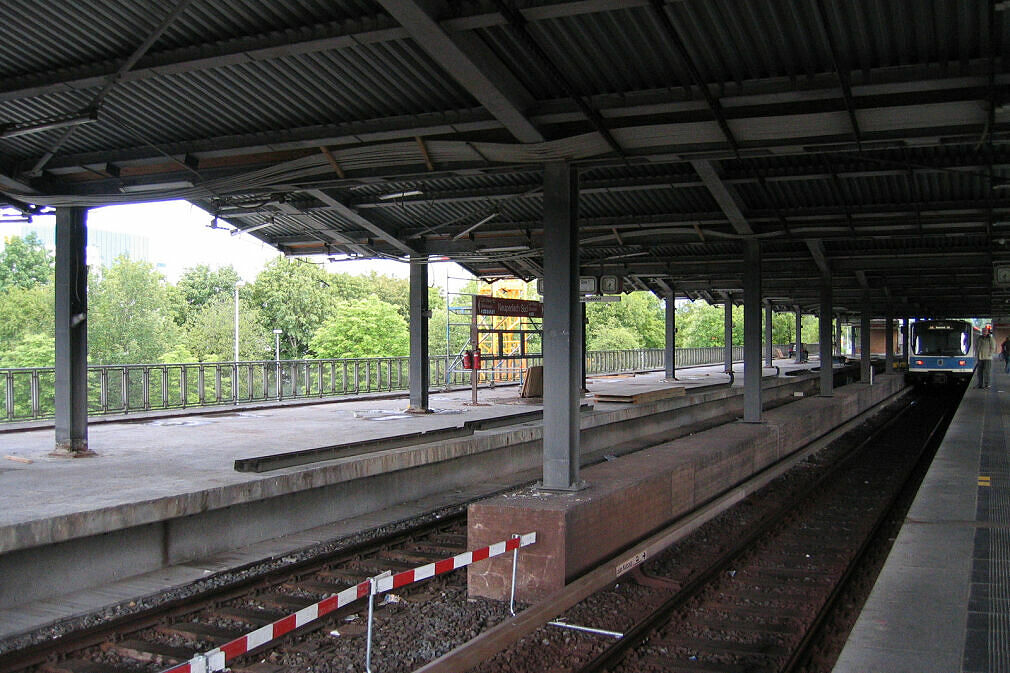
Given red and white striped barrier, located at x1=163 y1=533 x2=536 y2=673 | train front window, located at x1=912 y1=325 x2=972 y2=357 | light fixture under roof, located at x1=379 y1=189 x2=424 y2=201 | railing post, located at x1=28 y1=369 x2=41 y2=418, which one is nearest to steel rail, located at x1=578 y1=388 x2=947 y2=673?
red and white striped barrier, located at x1=163 y1=533 x2=536 y2=673

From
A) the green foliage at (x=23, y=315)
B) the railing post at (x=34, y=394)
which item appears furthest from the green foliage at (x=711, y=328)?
the railing post at (x=34, y=394)

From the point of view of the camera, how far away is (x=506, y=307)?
1969 centimetres

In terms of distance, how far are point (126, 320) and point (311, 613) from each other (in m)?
51.7

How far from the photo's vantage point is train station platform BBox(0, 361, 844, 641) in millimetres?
7750

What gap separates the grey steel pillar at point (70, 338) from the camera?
11.3 metres

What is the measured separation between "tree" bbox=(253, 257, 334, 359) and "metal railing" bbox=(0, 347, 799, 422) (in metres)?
44.2

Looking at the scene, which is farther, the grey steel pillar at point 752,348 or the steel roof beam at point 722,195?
the grey steel pillar at point 752,348

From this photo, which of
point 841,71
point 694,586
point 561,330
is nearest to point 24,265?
point 561,330

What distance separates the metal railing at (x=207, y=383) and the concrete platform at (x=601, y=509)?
8.06 meters

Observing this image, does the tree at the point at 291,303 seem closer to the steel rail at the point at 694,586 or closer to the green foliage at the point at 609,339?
the green foliage at the point at 609,339

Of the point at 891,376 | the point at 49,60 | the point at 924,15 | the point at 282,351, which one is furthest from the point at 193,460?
the point at 282,351

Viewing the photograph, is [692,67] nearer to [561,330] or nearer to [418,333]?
[561,330]

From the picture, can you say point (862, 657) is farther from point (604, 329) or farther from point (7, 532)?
point (604, 329)

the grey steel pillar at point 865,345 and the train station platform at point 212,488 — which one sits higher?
the grey steel pillar at point 865,345
